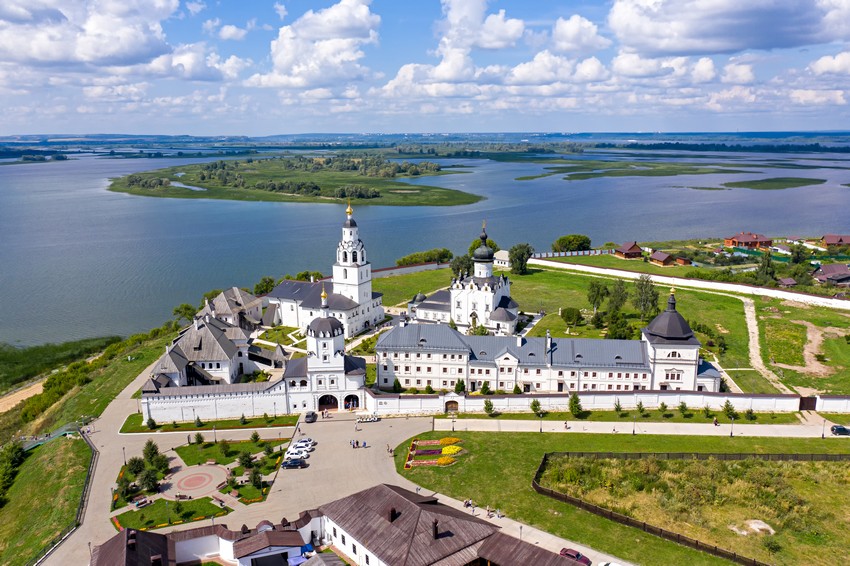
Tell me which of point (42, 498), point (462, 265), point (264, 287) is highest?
point (462, 265)

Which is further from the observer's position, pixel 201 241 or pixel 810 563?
pixel 201 241

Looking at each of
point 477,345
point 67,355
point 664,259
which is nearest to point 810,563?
point 477,345

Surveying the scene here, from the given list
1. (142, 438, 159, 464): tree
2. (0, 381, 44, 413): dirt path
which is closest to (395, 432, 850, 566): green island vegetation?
(142, 438, 159, 464): tree

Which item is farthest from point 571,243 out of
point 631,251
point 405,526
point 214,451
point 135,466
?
point 405,526

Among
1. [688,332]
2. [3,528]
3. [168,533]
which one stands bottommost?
[3,528]

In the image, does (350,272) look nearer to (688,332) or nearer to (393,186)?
(688,332)

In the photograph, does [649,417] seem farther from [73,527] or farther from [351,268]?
[73,527]

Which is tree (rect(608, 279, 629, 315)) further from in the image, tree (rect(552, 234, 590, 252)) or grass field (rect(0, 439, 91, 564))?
grass field (rect(0, 439, 91, 564))
